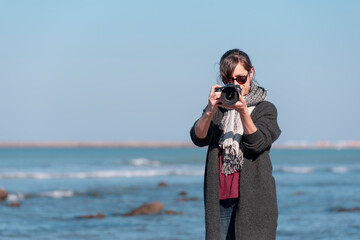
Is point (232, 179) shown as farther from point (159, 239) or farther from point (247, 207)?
point (159, 239)

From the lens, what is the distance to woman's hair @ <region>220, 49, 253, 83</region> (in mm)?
3111

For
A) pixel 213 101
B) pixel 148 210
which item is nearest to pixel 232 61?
pixel 213 101

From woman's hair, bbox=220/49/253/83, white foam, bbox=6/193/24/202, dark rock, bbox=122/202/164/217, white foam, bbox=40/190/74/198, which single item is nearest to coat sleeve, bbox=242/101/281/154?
woman's hair, bbox=220/49/253/83

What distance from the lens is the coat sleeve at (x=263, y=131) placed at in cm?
292

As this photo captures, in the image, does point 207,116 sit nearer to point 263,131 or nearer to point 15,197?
point 263,131

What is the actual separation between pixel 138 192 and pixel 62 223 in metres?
8.97

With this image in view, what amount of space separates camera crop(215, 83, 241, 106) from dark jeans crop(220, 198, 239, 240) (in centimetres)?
51

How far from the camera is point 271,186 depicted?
3.02 meters

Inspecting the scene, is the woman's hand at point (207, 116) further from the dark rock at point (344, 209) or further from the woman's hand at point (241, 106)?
the dark rock at point (344, 209)

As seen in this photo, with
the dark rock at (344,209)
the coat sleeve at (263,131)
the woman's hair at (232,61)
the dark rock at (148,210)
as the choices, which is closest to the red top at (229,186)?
the coat sleeve at (263,131)

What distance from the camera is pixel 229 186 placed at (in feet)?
9.98

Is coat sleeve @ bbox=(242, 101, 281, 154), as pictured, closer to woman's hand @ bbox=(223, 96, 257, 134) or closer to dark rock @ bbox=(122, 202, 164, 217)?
woman's hand @ bbox=(223, 96, 257, 134)

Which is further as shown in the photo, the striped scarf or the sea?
the sea

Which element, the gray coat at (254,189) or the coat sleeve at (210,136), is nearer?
the gray coat at (254,189)
